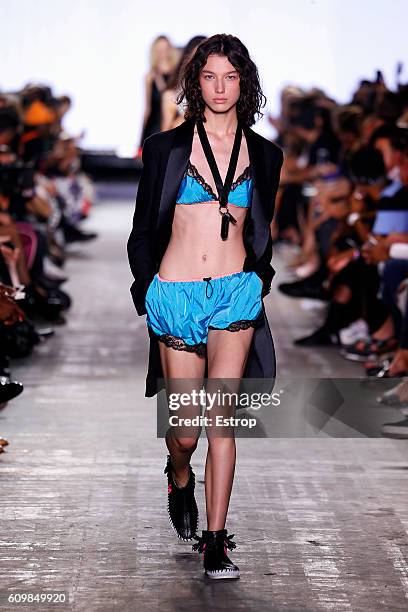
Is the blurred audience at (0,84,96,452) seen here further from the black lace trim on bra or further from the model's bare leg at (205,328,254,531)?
the black lace trim on bra

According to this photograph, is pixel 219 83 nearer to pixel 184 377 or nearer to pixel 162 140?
pixel 162 140

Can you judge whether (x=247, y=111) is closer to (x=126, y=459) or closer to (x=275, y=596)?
(x=275, y=596)

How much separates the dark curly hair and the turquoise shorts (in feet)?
1.26

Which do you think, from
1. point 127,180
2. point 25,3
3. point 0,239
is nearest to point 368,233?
point 0,239

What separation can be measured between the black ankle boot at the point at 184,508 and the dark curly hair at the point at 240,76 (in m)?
0.84

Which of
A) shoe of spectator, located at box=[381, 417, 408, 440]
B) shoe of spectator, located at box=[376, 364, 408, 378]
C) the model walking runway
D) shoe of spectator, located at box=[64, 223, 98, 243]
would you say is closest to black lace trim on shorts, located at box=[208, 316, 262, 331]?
the model walking runway

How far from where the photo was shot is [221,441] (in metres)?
3.22

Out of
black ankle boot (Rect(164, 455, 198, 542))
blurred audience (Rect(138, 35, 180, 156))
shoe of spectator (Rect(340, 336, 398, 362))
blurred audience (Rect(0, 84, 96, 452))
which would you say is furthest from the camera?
blurred audience (Rect(138, 35, 180, 156))

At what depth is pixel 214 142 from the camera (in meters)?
3.32

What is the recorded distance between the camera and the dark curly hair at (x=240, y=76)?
10.7ft

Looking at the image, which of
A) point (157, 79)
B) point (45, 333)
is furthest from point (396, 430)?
point (157, 79)

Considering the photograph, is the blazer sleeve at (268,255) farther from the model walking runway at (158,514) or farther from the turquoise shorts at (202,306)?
the model walking runway at (158,514)

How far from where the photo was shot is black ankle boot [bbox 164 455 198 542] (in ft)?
11.4

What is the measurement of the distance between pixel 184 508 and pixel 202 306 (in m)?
0.53
